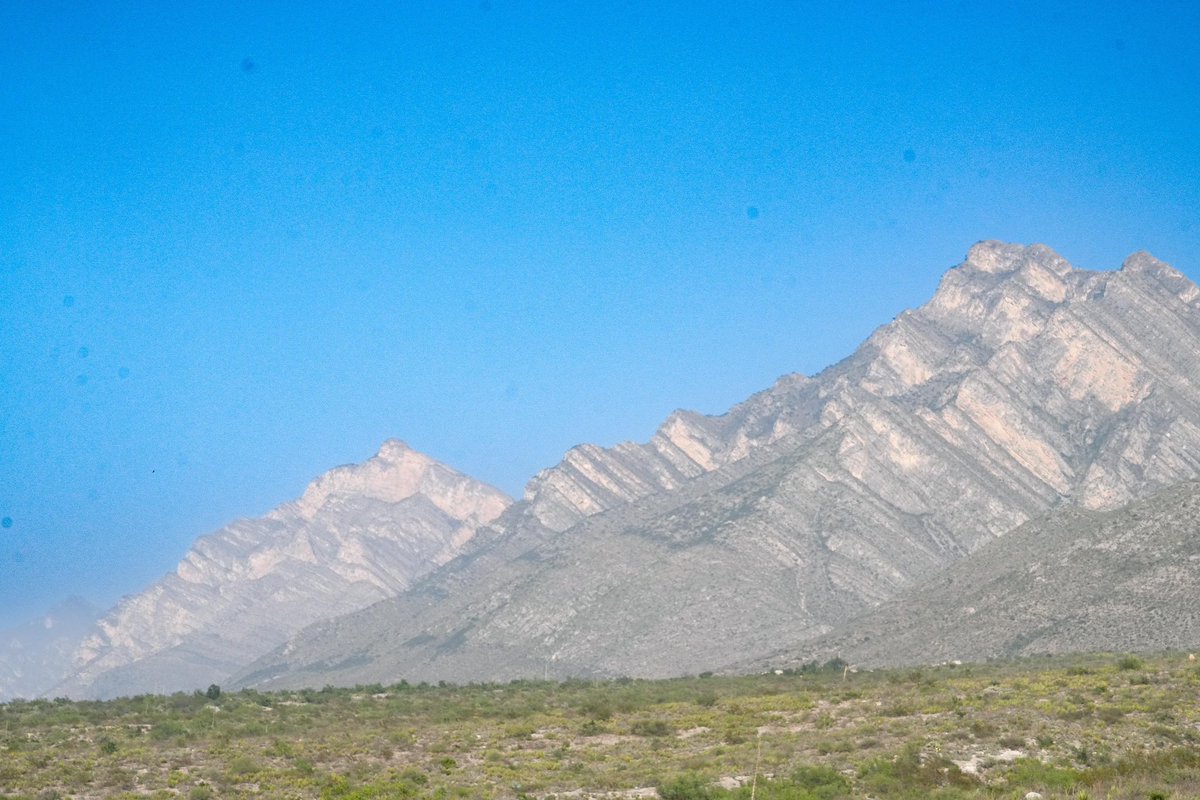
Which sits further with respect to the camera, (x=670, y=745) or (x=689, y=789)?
(x=670, y=745)

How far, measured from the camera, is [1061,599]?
4968 inches

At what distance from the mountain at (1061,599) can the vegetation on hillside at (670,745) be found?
4495 centimetres

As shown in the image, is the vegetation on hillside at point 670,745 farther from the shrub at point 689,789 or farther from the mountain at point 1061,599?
the mountain at point 1061,599

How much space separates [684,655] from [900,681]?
4998 inches

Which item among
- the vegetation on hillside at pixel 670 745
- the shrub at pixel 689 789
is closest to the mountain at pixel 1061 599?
the vegetation on hillside at pixel 670 745

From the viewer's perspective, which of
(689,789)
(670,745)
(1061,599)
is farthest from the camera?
(1061,599)

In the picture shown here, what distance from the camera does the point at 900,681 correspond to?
73.8 meters

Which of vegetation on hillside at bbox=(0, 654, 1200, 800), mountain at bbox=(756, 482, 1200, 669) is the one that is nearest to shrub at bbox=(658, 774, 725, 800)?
vegetation on hillside at bbox=(0, 654, 1200, 800)

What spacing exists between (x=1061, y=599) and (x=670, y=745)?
8376 centimetres

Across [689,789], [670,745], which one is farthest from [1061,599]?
[689,789]

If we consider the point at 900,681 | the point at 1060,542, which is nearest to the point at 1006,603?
the point at 1060,542

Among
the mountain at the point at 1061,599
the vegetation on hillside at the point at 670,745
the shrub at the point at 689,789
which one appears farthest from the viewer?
the mountain at the point at 1061,599

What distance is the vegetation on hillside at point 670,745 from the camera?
4197cm

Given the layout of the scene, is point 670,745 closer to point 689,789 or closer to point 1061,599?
point 689,789
